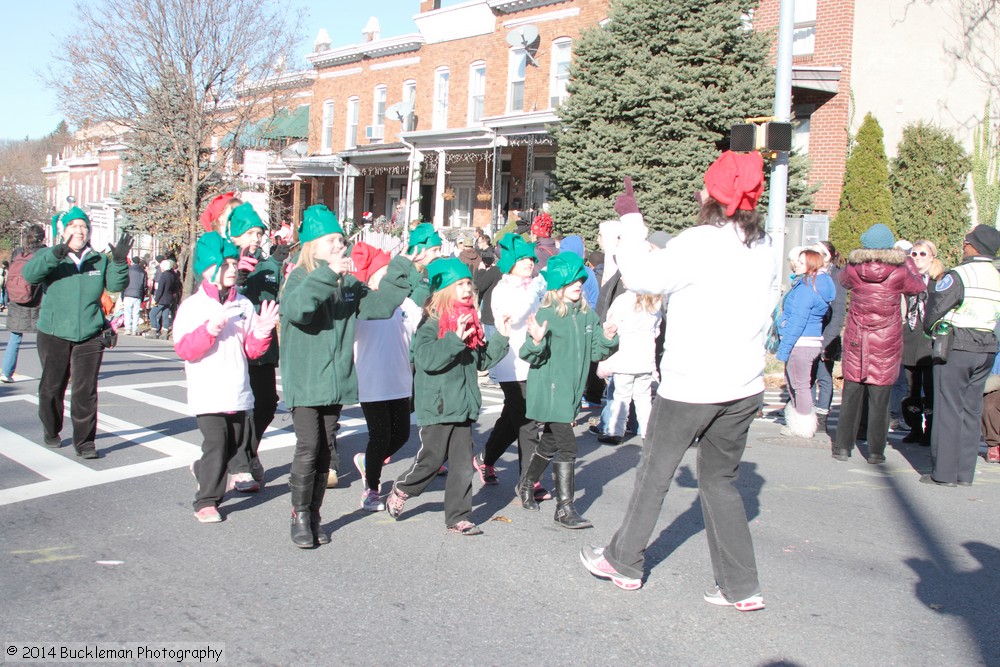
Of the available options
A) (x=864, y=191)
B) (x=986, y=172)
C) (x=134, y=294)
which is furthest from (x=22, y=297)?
(x=986, y=172)

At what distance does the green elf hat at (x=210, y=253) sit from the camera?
5.69 metres

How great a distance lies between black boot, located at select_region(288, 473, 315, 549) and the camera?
5.20 metres

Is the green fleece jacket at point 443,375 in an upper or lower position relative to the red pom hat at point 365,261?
lower

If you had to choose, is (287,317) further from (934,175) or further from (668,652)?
(934,175)

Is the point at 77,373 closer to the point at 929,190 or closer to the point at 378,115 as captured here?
the point at 929,190

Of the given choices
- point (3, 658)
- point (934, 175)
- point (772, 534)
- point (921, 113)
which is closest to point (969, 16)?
point (921, 113)

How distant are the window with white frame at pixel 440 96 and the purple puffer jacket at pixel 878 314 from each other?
24.1 meters

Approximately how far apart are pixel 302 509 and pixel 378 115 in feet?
98.3

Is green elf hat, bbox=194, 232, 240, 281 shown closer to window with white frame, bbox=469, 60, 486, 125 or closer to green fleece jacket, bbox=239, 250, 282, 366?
green fleece jacket, bbox=239, 250, 282, 366

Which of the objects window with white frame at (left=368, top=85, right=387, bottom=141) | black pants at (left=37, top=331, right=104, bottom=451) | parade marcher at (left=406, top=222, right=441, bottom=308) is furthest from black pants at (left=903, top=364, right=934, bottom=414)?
window with white frame at (left=368, top=85, right=387, bottom=141)

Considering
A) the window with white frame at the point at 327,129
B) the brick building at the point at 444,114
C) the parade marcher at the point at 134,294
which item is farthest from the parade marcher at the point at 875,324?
the window with white frame at the point at 327,129

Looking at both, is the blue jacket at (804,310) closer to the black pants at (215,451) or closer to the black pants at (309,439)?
the black pants at (309,439)

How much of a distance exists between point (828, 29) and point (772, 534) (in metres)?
18.8

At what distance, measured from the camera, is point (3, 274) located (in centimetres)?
2923
